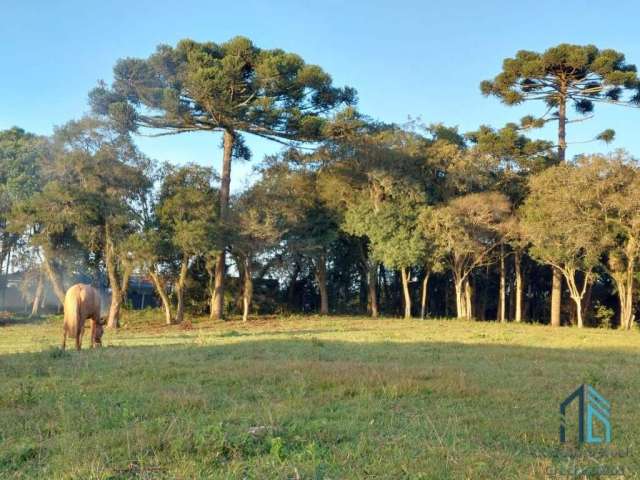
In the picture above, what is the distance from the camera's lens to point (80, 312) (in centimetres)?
1365

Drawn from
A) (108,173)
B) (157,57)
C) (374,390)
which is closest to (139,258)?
(108,173)

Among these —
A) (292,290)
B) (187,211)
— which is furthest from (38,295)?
(292,290)

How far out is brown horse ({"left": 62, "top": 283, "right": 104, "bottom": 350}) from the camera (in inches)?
532

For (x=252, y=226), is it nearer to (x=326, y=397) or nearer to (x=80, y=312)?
(x=80, y=312)

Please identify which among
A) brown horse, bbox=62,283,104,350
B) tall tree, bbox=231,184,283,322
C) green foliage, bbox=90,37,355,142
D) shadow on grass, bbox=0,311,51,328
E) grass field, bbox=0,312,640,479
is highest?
green foliage, bbox=90,37,355,142

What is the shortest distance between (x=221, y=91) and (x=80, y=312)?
49.7 feet

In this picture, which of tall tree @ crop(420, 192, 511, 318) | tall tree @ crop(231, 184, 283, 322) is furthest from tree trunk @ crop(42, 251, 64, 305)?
tall tree @ crop(420, 192, 511, 318)

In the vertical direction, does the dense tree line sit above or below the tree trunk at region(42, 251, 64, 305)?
above

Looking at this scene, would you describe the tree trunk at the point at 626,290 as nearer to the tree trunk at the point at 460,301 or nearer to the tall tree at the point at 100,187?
the tree trunk at the point at 460,301

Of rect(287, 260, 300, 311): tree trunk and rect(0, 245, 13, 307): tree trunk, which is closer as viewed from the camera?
rect(0, 245, 13, 307): tree trunk

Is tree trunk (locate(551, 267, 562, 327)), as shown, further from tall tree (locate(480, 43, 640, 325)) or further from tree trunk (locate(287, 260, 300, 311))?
tree trunk (locate(287, 260, 300, 311))

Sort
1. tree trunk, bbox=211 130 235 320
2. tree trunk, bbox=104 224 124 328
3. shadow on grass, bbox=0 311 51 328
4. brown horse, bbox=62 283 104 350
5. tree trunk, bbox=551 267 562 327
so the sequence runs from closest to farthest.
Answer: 1. brown horse, bbox=62 283 104 350
2. tree trunk, bbox=104 224 124 328
3. shadow on grass, bbox=0 311 51 328
4. tree trunk, bbox=211 130 235 320
5. tree trunk, bbox=551 267 562 327

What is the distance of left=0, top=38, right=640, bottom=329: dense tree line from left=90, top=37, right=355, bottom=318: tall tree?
0.07 metres

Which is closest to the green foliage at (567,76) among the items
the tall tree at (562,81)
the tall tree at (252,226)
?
the tall tree at (562,81)
